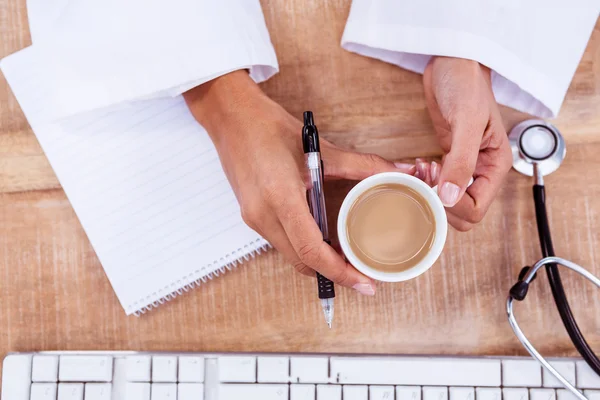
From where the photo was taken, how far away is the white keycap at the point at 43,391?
22.1 inches

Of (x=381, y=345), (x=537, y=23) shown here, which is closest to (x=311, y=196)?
(x=381, y=345)

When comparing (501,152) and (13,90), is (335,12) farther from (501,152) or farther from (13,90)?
(13,90)

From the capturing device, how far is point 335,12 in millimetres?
601

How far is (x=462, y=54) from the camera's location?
1.77 feet

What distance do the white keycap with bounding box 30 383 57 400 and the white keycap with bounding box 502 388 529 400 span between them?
474mm

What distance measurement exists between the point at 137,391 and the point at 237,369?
109 millimetres

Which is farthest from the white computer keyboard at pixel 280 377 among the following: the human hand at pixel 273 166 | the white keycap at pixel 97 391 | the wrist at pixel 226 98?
the wrist at pixel 226 98

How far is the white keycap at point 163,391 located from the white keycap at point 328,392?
0.50 ft

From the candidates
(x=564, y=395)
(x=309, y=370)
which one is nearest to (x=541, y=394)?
(x=564, y=395)

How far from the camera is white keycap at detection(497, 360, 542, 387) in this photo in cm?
54

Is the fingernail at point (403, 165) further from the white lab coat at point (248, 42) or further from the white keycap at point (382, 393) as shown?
the white keycap at point (382, 393)

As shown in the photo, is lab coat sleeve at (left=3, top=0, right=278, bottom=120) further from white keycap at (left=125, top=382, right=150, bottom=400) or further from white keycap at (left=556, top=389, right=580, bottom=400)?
white keycap at (left=556, top=389, right=580, bottom=400)

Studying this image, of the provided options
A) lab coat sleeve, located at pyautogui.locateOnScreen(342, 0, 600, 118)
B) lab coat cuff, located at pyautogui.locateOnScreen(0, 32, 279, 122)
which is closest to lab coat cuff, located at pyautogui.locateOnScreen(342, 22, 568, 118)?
lab coat sleeve, located at pyautogui.locateOnScreen(342, 0, 600, 118)

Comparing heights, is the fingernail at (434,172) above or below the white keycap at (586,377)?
above
